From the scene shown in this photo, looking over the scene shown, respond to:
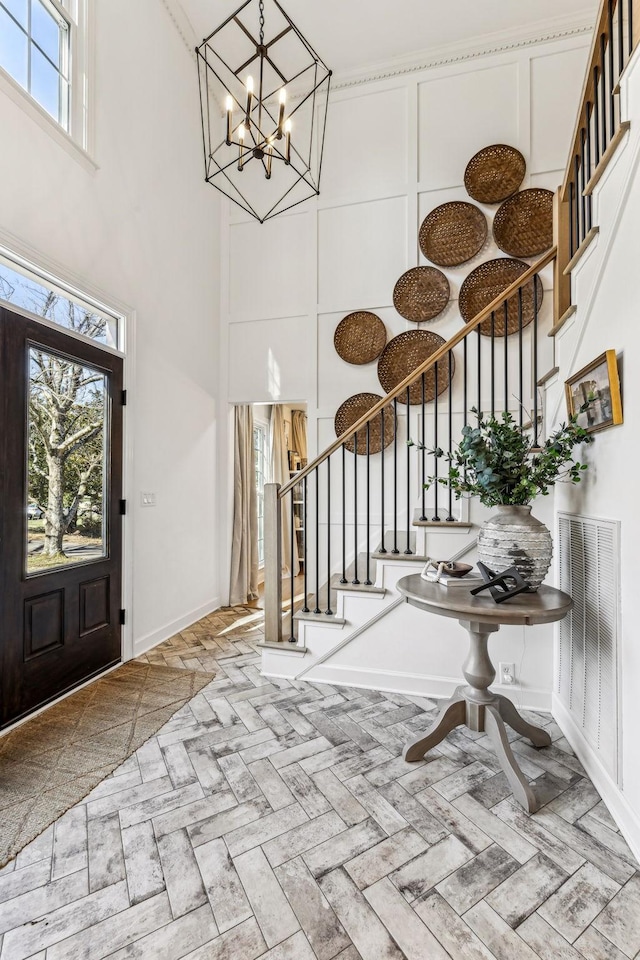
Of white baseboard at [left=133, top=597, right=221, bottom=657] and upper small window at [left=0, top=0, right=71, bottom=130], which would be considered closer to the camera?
upper small window at [left=0, top=0, right=71, bottom=130]

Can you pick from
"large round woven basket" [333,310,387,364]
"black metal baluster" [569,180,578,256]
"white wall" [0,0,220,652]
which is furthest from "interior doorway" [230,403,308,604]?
"black metal baluster" [569,180,578,256]

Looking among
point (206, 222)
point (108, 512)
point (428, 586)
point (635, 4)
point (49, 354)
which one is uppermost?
point (206, 222)

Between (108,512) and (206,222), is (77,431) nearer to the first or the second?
(108,512)

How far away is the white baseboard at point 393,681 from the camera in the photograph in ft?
8.70

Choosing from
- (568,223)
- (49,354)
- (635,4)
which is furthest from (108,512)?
(635,4)

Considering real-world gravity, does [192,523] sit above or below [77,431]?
below

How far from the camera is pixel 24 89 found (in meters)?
2.57

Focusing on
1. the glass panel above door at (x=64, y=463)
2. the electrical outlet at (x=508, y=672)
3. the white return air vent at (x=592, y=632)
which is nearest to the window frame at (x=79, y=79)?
the glass panel above door at (x=64, y=463)

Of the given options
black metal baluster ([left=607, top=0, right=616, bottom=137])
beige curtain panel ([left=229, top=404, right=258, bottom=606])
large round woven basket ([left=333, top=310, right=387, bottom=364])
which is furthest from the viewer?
beige curtain panel ([left=229, top=404, right=258, bottom=606])

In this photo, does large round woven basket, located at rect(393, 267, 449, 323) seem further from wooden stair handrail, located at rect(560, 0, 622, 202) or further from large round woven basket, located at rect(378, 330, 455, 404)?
wooden stair handrail, located at rect(560, 0, 622, 202)

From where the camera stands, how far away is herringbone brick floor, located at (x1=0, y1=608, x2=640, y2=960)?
4.38 feet

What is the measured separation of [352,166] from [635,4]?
325cm

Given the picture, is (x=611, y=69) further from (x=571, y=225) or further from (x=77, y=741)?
(x=77, y=741)

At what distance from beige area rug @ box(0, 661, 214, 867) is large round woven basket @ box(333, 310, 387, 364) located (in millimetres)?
3037
